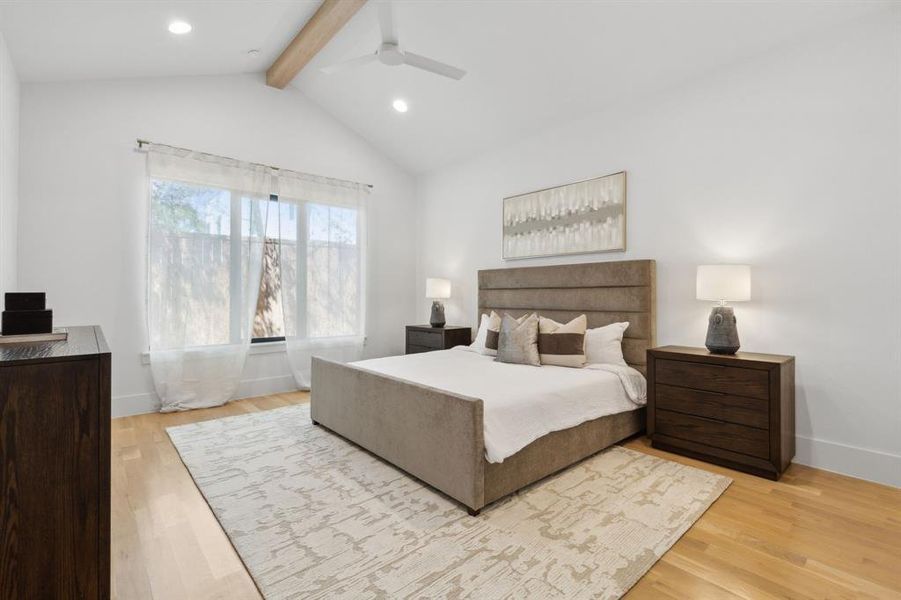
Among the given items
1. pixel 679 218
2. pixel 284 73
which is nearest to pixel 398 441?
pixel 679 218

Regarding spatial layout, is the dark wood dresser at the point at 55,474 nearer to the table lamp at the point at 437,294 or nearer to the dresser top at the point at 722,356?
the dresser top at the point at 722,356

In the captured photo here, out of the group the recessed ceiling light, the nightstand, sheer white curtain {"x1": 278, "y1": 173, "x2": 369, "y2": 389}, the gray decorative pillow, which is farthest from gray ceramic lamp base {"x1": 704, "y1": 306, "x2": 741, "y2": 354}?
the recessed ceiling light

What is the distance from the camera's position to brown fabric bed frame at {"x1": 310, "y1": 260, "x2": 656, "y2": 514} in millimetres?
2148

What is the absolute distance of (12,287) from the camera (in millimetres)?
3180

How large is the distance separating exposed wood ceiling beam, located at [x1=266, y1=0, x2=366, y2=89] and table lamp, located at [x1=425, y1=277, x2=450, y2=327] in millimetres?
2639

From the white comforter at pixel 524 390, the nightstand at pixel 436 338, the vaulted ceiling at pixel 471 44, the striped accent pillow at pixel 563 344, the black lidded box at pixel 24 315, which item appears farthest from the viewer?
the nightstand at pixel 436 338

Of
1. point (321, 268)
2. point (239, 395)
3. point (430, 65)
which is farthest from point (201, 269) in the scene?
point (430, 65)

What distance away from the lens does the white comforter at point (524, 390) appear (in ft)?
7.42

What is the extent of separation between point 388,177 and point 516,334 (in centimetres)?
319

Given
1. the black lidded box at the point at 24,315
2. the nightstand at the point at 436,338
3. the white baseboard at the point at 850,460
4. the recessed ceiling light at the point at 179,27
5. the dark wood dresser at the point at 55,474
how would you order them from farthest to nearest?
the nightstand at the point at 436,338, the recessed ceiling light at the point at 179,27, the white baseboard at the point at 850,460, the black lidded box at the point at 24,315, the dark wood dresser at the point at 55,474

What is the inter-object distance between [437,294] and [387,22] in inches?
120

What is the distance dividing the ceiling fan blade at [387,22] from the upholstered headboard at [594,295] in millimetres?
2386

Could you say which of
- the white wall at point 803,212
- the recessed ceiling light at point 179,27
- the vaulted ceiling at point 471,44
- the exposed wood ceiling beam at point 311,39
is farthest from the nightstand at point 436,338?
the recessed ceiling light at point 179,27

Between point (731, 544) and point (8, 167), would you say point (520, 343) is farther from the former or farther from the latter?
point (8, 167)
